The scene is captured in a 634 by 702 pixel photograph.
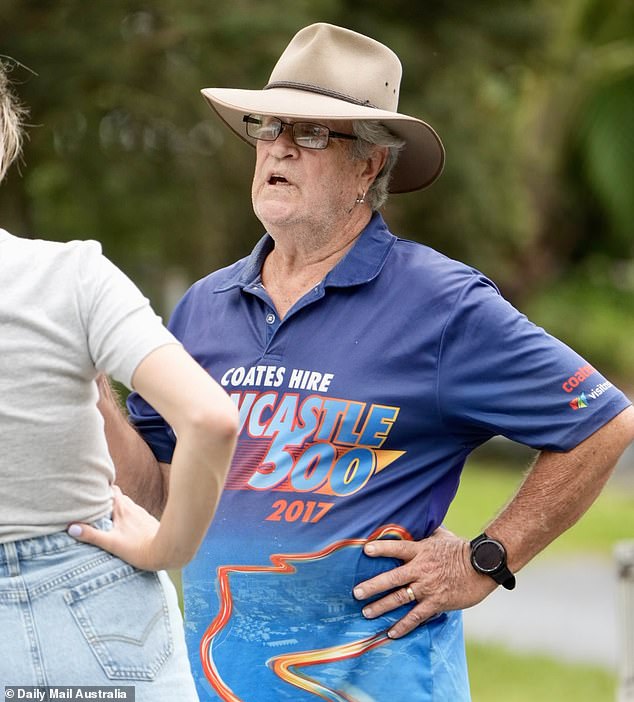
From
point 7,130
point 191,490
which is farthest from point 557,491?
point 7,130

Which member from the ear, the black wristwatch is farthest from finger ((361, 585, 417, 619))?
the ear

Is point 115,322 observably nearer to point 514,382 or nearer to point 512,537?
point 514,382

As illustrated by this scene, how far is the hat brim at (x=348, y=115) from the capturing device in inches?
125

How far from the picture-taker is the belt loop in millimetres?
2047

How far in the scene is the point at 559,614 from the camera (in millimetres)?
8852

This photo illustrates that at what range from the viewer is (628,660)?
18.7ft

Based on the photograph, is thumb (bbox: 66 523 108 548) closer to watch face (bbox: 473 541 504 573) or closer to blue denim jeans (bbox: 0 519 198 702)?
blue denim jeans (bbox: 0 519 198 702)

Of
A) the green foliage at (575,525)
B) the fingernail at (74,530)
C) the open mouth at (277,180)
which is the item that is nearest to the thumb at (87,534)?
the fingernail at (74,530)

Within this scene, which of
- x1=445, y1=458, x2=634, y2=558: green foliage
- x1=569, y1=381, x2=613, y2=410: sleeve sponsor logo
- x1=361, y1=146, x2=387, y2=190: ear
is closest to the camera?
x1=569, y1=381, x2=613, y2=410: sleeve sponsor logo

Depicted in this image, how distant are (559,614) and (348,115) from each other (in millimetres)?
6357

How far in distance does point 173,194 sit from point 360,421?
387 inches

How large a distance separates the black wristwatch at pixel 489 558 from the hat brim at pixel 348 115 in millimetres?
998

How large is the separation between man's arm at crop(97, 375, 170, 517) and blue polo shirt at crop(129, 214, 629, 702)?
243 millimetres

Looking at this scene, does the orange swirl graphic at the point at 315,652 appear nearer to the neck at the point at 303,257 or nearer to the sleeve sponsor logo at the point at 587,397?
the sleeve sponsor logo at the point at 587,397
